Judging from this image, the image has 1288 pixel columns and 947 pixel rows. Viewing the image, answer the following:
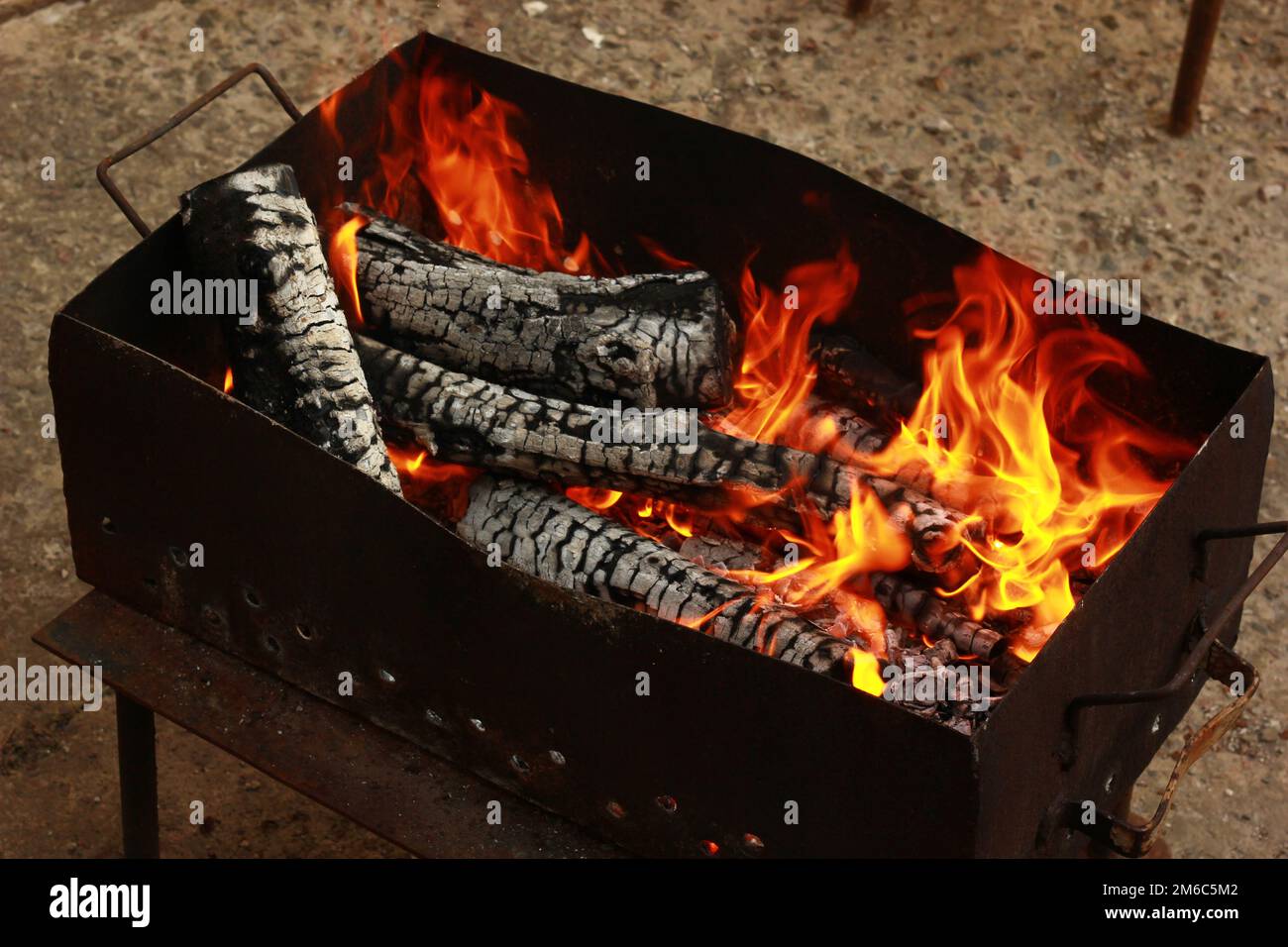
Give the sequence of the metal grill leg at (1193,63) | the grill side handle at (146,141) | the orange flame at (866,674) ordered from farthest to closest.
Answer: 1. the metal grill leg at (1193,63)
2. the grill side handle at (146,141)
3. the orange flame at (866,674)

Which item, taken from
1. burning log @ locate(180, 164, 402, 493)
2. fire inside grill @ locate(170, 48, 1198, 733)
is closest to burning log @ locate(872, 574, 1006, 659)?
fire inside grill @ locate(170, 48, 1198, 733)

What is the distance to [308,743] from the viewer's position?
271 centimetres

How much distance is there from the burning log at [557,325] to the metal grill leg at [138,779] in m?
0.78

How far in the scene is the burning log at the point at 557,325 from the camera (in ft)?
9.91

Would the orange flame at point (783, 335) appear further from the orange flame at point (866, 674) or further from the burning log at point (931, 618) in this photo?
the orange flame at point (866, 674)

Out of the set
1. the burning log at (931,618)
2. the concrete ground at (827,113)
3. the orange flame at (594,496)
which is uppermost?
the concrete ground at (827,113)

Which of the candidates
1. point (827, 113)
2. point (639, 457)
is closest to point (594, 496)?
point (639, 457)

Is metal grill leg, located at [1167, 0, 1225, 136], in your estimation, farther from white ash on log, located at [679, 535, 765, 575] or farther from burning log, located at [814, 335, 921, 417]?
white ash on log, located at [679, 535, 765, 575]

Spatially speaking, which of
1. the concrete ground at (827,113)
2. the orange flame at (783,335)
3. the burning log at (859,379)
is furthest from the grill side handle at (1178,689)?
the concrete ground at (827,113)

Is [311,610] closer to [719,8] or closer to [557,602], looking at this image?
[557,602]

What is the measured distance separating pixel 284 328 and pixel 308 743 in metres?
0.67

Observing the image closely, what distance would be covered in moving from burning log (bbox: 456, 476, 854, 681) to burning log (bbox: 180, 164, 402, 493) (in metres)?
0.19
